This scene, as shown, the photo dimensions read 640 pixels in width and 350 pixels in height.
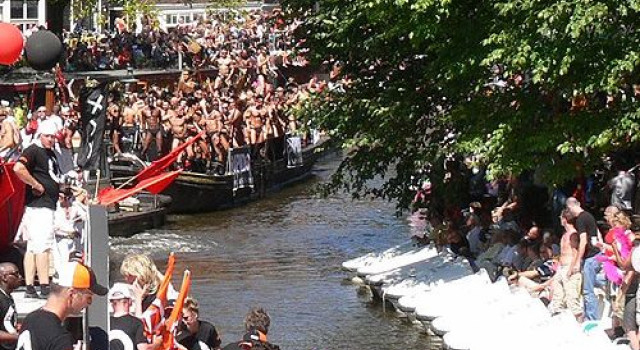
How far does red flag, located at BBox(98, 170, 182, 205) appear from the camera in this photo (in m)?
11.5

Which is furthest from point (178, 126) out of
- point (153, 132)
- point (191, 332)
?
point (191, 332)

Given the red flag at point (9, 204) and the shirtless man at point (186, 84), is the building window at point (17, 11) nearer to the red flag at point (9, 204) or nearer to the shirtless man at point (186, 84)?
the shirtless man at point (186, 84)

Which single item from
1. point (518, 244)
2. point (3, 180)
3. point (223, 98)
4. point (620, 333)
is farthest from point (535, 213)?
point (223, 98)

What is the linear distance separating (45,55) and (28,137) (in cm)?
710

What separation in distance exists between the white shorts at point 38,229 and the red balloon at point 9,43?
1932mm

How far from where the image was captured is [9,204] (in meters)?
15.4

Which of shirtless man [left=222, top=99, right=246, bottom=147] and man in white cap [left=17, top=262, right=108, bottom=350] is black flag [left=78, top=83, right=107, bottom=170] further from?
man in white cap [left=17, top=262, right=108, bottom=350]

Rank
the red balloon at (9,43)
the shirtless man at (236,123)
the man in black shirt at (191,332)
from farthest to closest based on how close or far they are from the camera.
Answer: the shirtless man at (236,123), the red balloon at (9,43), the man in black shirt at (191,332)

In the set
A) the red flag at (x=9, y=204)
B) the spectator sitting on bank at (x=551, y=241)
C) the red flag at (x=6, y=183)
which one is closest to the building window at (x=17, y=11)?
the spectator sitting on bank at (x=551, y=241)

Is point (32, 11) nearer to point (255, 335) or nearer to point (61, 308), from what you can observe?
point (255, 335)

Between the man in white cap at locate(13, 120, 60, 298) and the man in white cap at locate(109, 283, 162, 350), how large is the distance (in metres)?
4.25

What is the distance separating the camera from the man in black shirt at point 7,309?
11.5 meters

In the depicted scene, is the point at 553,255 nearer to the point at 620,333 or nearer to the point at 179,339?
the point at 620,333

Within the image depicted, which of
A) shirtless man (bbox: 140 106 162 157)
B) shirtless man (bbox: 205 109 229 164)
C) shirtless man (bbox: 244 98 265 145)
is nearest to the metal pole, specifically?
shirtless man (bbox: 140 106 162 157)
